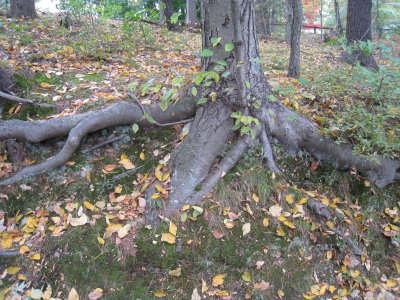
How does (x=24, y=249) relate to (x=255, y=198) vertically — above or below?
below

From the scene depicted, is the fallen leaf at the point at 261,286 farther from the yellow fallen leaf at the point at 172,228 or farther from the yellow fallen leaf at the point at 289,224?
the yellow fallen leaf at the point at 172,228

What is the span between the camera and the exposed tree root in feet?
10.5

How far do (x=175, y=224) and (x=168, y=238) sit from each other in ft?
0.56

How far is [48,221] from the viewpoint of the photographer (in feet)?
9.42

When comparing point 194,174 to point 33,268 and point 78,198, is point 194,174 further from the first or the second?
point 33,268

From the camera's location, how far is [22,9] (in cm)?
784

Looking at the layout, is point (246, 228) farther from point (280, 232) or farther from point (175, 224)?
point (175, 224)

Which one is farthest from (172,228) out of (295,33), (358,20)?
(358,20)

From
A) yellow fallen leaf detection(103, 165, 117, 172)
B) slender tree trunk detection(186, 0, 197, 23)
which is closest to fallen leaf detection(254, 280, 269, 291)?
yellow fallen leaf detection(103, 165, 117, 172)

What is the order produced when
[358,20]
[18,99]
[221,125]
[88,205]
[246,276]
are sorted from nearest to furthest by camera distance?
[246,276] → [88,205] → [221,125] → [18,99] → [358,20]

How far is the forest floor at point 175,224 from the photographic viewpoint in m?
2.55

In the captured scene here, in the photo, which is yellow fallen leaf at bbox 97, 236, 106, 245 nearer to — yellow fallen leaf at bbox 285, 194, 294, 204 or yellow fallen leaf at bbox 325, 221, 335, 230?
yellow fallen leaf at bbox 285, 194, 294, 204

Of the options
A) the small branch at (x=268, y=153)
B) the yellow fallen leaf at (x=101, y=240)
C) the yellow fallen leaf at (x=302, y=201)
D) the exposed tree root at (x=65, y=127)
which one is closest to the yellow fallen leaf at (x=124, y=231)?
the yellow fallen leaf at (x=101, y=240)

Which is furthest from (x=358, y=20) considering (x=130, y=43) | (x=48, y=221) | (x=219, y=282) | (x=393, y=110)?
(x=48, y=221)
